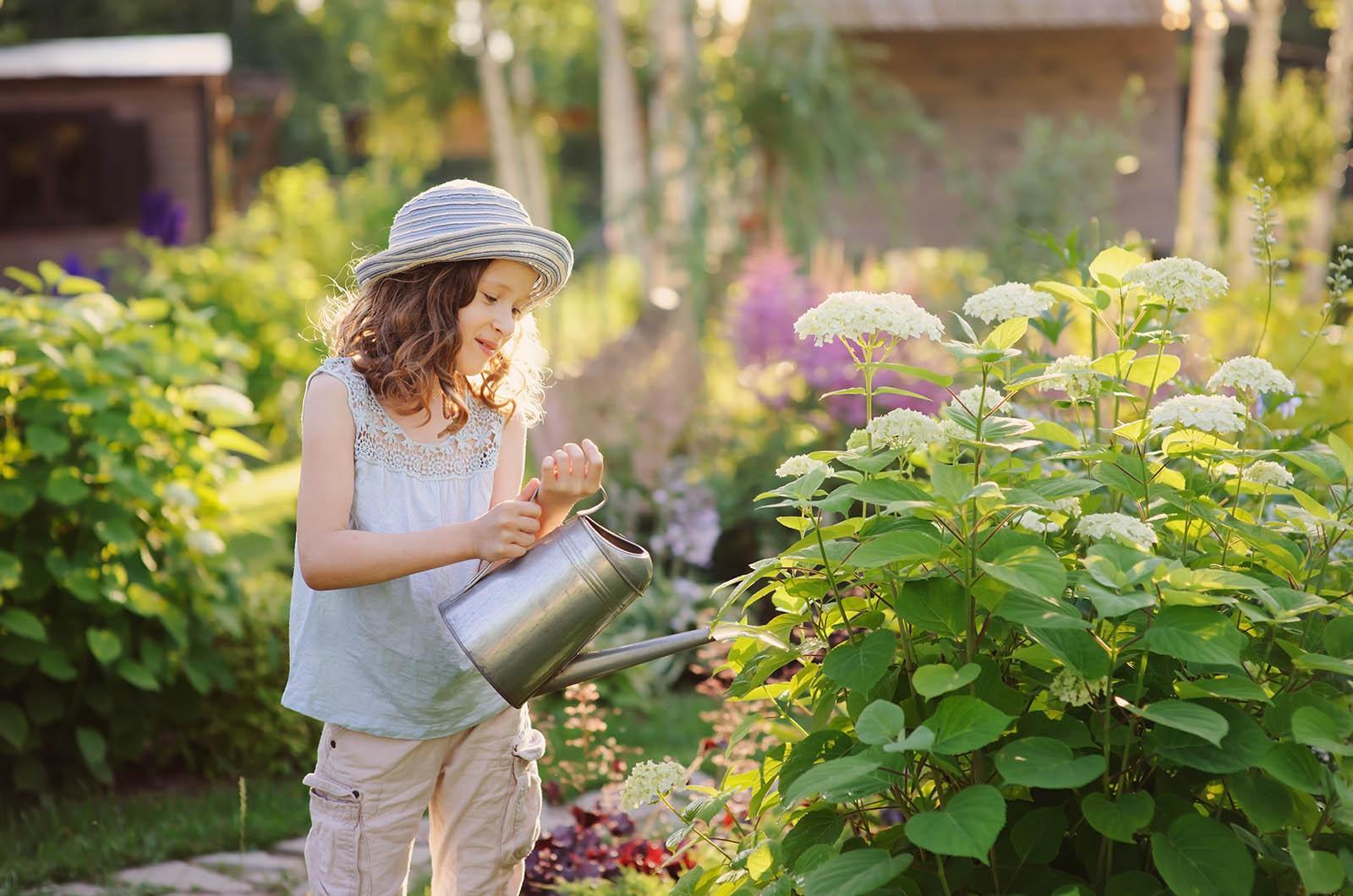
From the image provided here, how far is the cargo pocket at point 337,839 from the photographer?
196 centimetres

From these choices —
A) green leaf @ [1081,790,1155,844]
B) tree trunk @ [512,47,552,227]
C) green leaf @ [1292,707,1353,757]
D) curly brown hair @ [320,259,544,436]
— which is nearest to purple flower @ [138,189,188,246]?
curly brown hair @ [320,259,544,436]

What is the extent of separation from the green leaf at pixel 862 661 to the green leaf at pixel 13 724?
2.24 meters

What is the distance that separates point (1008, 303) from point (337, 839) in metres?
1.17

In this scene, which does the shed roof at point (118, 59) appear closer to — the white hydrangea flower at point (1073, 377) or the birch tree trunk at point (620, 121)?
the birch tree trunk at point (620, 121)

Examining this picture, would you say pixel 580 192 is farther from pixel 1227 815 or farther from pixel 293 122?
pixel 1227 815

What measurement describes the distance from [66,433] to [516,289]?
5.46 ft

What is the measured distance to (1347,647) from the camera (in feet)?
5.23

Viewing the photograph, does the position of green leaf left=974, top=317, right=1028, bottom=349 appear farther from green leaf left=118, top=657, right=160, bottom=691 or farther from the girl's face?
green leaf left=118, top=657, right=160, bottom=691

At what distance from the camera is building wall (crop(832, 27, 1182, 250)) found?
12.2m

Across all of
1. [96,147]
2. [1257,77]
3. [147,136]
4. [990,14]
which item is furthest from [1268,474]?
[1257,77]

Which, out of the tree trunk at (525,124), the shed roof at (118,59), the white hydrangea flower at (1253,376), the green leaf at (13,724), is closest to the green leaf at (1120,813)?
the white hydrangea flower at (1253,376)

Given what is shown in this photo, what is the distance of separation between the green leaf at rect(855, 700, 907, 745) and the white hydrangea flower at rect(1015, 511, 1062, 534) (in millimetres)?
248

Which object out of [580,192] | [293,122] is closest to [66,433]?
[293,122]

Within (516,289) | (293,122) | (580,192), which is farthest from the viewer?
(580,192)
